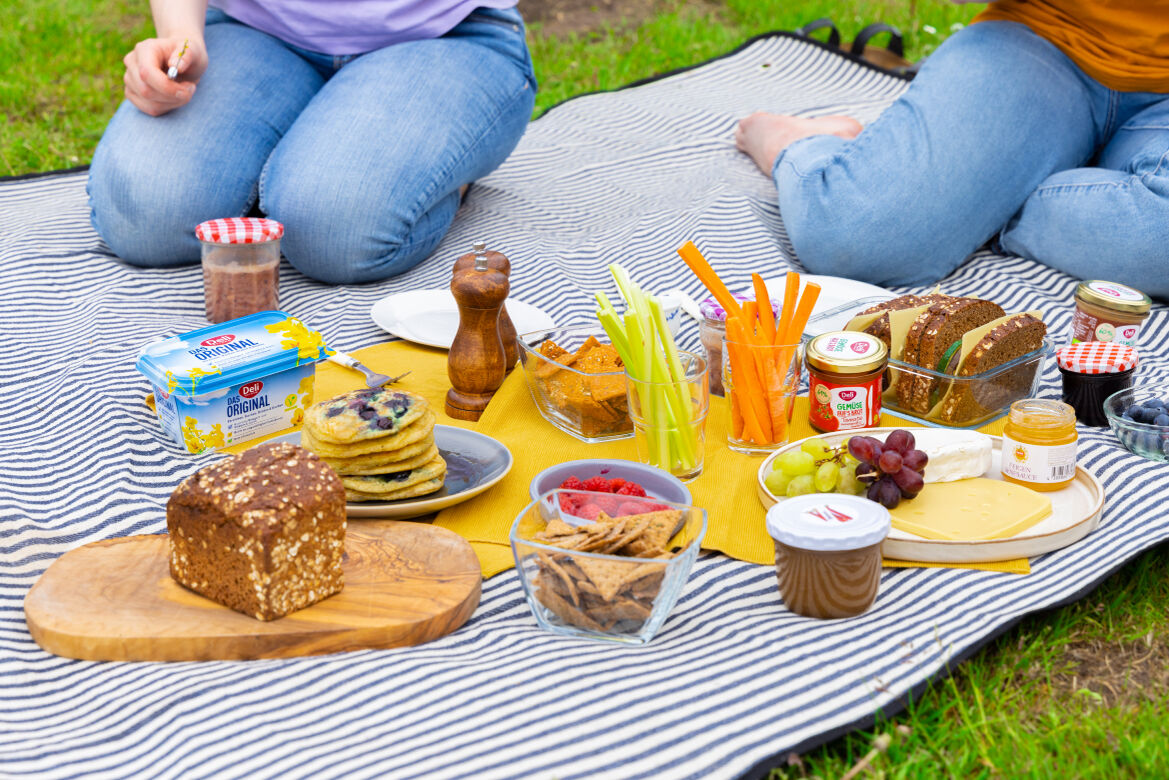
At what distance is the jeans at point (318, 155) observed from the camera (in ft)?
8.38

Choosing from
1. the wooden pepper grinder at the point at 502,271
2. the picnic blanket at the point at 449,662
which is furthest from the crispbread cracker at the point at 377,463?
the wooden pepper grinder at the point at 502,271

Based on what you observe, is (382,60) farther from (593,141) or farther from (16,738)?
(16,738)

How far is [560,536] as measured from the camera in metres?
1.35

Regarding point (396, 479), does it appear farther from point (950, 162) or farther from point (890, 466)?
point (950, 162)

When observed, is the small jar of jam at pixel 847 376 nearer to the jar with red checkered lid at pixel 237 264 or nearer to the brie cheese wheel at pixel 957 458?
the brie cheese wheel at pixel 957 458

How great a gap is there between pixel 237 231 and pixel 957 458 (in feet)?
4.94

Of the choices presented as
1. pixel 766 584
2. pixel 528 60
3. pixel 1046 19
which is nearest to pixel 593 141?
pixel 528 60

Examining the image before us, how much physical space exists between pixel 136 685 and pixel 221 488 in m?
0.25

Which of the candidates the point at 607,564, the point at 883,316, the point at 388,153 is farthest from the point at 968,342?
the point at 388,153

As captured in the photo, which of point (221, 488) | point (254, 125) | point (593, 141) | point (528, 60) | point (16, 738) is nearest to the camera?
point (16, 738)

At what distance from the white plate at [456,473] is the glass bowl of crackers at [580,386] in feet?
0.55

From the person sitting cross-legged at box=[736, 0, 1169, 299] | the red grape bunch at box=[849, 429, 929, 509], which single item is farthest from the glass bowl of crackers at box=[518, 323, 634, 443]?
the person sitting cross-legged at box=[736, 0, 1169, 299]

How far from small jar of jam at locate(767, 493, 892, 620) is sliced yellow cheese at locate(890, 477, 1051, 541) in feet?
0.56

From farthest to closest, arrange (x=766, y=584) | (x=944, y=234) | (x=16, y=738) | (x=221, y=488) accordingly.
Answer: (x=944, y=234) → (x=766, y=584) → (x=221, y=488) → (x=16, y=738)
